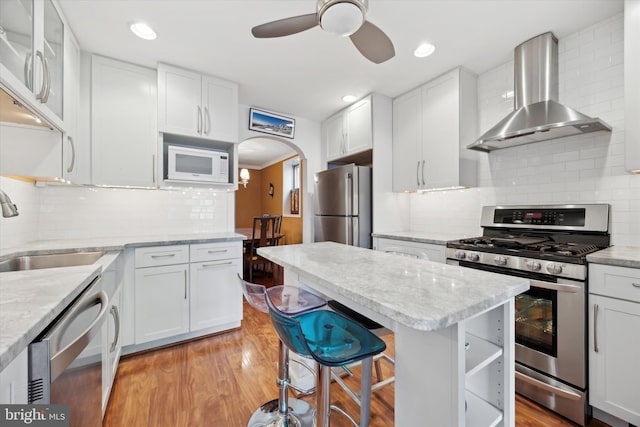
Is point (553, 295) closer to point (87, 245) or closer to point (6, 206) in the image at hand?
point (6, 206)

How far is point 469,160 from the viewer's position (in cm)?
265

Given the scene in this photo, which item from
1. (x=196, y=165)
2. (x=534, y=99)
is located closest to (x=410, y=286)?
(x=534, y=99)

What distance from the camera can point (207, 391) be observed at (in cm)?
179

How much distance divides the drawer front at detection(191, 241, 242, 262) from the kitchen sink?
2.22ft

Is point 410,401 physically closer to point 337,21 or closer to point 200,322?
point 337,21

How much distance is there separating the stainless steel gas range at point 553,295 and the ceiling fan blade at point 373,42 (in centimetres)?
151

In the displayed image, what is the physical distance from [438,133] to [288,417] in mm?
2641

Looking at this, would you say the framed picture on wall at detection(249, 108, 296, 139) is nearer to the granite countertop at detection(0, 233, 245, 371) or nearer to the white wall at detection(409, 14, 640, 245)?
the white wall at detection(409, 14, 640, 245)

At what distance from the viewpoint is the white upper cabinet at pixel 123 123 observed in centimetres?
233

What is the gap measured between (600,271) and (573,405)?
776 mm

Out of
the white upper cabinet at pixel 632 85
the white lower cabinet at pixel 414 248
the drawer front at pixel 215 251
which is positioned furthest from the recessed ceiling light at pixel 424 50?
the drawer front at pixel 215 251

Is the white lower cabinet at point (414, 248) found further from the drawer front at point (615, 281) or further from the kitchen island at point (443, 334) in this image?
the kitchen island at point (443, 334)

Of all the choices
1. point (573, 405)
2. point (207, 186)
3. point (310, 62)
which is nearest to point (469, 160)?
point (310, 62)

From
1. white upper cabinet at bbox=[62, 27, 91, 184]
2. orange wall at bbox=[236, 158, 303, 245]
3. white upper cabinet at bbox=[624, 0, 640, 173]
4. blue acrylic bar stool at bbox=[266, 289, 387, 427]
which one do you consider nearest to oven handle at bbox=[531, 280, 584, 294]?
white upper cabinet at bbox=[624, 0, 640, 173]
